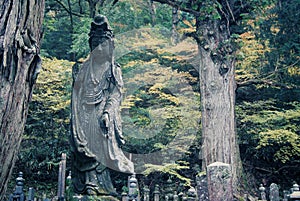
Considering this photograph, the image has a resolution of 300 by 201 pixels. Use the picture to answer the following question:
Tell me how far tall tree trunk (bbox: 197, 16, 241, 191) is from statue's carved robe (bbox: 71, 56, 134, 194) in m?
2.84

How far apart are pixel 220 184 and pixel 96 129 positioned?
184 cm

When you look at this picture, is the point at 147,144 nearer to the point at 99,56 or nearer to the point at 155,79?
the point at 155,79

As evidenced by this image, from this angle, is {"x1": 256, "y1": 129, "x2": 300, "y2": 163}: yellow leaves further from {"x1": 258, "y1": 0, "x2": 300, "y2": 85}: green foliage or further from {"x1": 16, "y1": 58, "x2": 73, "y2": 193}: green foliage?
{"x1": 16, "y1": 58, "x2": 73, "y2": 193}: green foliage

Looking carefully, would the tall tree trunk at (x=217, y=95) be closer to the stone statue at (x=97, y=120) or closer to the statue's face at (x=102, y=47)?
the stone statue at (x=97, y=120)

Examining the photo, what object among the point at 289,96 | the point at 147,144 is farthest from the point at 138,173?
the point at 289,96

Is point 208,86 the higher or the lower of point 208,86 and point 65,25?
the lower

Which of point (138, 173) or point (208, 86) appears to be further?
point (138, 173)

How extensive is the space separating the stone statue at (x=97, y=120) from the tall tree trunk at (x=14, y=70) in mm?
1997

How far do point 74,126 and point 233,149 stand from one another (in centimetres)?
371

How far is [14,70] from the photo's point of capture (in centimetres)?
269

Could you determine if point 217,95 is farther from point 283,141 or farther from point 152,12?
point 152,12

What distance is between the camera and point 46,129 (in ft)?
34.9

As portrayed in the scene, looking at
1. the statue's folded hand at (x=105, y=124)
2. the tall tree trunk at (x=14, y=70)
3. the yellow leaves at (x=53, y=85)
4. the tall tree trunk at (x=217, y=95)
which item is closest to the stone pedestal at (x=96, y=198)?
the statue's folded hand at (x=105, y=124)

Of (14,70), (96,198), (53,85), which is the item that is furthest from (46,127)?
(14,70)
